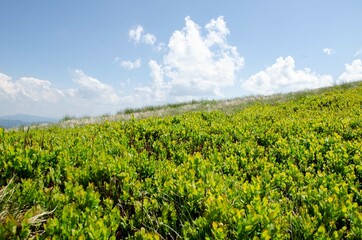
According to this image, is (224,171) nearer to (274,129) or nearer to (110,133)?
(274,129)

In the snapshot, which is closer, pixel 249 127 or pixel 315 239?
pixel 315 239

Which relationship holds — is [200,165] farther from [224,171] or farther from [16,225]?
[16,225]

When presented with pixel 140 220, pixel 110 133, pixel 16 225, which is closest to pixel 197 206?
pixel 140 220

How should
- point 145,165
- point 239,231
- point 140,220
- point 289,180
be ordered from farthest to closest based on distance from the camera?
point 145,165
point 289,180
point 140,220
point 239,231

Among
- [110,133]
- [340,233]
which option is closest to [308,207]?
[340,233]

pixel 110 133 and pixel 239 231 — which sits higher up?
pixel 110 133

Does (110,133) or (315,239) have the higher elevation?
(110,133)

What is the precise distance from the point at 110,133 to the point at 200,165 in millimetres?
3917

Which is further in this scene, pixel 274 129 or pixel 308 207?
pixel 274 129

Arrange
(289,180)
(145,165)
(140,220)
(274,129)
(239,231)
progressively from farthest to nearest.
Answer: (274,129)
(145,165)
(289,180)
(140,220)
(239,231)

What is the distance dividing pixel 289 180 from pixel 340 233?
1.61 metres

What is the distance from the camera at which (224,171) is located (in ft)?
17.1

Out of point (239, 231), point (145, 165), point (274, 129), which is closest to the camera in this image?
point (239, 231)

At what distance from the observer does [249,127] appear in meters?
8.38
